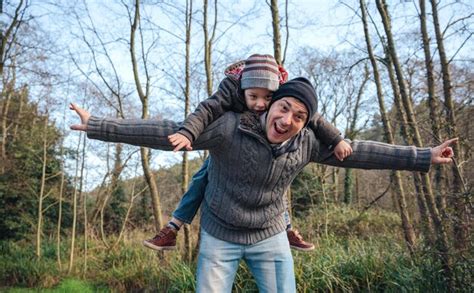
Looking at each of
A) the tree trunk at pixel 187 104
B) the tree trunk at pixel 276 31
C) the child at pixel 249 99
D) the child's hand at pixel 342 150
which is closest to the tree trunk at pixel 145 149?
the tree trunk at pixel 187 104

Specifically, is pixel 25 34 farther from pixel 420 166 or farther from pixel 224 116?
pixel 420 166

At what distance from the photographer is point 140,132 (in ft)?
5.83

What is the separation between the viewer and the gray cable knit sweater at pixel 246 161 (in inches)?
70.5

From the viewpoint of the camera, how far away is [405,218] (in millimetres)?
5664

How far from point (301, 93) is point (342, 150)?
39 centimetres

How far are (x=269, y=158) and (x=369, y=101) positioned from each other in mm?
12626

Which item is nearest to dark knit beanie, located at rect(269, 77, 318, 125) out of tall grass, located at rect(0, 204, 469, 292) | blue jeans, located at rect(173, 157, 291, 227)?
blue jeans, located at rect(173, 157, 291, 227)

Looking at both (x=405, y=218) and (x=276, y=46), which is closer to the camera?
(x=276, y=46)

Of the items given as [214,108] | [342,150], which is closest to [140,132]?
[214,108]

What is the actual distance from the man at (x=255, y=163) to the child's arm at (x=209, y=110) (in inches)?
2.1

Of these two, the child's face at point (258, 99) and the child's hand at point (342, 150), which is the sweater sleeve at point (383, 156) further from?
the child's face at point (258, 99)

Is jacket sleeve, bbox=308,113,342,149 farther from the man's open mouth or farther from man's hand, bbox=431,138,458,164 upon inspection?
man's hand, bbox=431,138,458,164

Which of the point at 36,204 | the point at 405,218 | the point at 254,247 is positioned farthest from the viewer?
the point at 36,204

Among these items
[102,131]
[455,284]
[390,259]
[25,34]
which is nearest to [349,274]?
[390,259]
